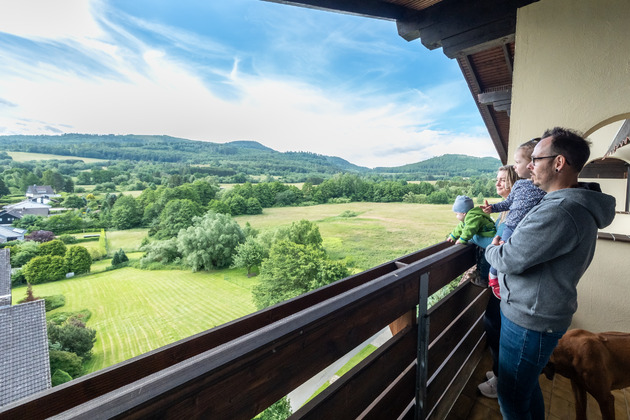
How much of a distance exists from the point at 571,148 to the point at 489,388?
1094mm

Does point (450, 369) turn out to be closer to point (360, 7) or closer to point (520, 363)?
point (520, 363)

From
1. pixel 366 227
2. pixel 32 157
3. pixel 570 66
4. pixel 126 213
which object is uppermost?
pixel 32 157

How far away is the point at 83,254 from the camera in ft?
64.0

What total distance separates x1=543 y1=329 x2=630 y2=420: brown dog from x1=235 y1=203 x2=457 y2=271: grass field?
26.0 m

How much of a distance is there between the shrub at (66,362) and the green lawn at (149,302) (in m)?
4.89

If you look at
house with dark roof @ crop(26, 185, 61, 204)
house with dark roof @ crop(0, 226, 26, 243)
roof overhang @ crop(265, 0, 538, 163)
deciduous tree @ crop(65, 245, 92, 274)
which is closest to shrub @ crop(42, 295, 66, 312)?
deciduous tree @ crop(65, 245, 92, 274)

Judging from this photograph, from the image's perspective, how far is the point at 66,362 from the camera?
482 inches

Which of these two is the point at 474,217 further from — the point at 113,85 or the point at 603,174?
the point at 113,85

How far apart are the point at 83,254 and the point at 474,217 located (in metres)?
24.8

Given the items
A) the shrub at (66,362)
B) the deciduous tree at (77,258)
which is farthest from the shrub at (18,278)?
the shrub at (66,362)

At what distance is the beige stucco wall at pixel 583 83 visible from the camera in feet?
4.87

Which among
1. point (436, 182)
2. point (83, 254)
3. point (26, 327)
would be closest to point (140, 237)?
point (83, 254)

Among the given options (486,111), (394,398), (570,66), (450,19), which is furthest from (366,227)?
(394,398)

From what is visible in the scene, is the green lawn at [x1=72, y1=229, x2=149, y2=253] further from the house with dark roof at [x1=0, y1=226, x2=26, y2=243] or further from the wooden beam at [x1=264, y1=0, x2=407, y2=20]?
the wooden beam at [x1=264, y1=0, x2=407, y2=20]
